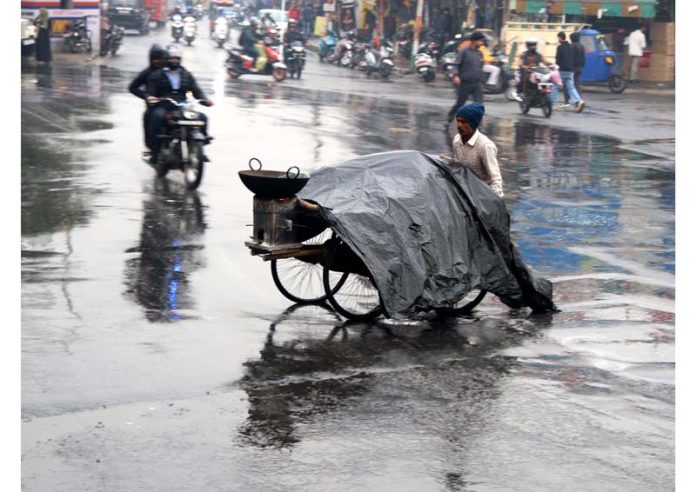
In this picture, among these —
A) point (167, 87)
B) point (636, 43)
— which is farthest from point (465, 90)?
point (636, 43)

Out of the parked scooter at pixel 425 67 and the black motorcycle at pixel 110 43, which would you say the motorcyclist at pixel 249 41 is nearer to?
the parked scooter at pixel 425 67

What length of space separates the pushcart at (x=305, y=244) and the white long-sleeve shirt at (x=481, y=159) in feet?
3.17

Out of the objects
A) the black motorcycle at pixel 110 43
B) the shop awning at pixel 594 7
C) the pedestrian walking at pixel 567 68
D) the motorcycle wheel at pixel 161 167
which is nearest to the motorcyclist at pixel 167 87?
the motorcycle wheel at pixel 161 167

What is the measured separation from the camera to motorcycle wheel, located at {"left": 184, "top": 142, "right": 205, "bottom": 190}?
13977 mm

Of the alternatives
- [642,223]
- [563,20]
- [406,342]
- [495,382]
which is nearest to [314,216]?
[406,342]

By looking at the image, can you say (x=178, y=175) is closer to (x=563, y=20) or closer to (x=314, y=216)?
(x=314, y=216)

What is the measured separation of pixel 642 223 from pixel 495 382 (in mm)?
6652

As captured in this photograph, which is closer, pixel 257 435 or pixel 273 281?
pixel 257 435

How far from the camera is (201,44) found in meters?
55.1

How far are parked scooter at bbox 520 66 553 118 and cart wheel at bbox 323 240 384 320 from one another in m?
17.3

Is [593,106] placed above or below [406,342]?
above

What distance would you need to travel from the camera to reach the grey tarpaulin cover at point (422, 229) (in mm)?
8453

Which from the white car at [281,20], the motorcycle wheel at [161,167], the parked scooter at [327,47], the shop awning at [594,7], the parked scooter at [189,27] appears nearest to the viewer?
the motorcycle wheel at [161,167]

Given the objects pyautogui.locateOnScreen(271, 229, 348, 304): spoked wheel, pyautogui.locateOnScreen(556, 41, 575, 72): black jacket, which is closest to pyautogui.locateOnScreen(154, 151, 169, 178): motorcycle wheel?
pyautogui.locateOnScreen(271, 229, 348, 304): spoked wheel
